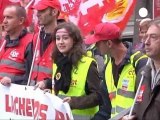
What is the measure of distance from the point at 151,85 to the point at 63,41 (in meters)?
1.26

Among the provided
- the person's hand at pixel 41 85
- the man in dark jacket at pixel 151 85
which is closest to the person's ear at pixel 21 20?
the person's hand at pixel 41 85

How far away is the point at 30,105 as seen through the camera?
5.52 metres

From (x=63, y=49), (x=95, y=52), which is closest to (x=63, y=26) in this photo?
(x=63, y=49)

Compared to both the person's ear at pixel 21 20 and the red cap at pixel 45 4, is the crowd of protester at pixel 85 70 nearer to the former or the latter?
the red cap at pixel 45 4

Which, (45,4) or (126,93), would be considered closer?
(126,93)

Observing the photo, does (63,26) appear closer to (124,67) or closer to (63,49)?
(63,49)

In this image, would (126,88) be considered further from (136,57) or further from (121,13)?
(121,13)

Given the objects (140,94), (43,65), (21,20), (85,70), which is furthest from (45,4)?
(140,94)

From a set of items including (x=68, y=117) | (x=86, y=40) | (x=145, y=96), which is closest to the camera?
(x=145, y=96)

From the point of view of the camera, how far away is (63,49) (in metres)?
5.59

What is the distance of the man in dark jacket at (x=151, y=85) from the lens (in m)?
4.49

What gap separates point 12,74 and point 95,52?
2407 mm

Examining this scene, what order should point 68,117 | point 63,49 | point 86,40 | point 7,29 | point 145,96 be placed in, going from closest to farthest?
1. point 145,96
2. point 68,117
3. point 63,49
4. point 86,40
5. point 7,29

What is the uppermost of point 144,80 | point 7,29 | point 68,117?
point 7,29
